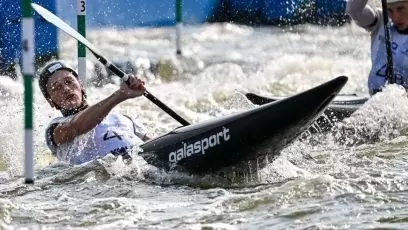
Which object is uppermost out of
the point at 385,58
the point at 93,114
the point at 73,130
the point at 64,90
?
the point at 385,58

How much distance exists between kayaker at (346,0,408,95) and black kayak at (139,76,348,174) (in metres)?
2.18

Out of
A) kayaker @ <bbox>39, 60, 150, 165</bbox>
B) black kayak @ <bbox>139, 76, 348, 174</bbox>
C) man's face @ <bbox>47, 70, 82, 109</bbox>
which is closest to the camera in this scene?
A: black kayak @ <bbox>139, 76, 348, 174</bbox>

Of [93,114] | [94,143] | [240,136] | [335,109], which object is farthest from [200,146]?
[335,109]

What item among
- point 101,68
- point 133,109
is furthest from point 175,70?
point 133,109

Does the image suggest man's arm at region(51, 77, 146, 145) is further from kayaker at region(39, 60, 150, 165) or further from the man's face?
the man's face

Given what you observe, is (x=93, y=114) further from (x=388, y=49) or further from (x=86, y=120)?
(x=388, y=49)

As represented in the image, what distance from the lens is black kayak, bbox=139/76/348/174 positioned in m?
6.07

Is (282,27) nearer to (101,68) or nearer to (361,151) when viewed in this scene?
(101,68)

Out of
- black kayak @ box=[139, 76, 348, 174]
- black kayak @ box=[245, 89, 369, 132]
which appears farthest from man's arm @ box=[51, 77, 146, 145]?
black kayak @ box=[245, 89, 369, 132]

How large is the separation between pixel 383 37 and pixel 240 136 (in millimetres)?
2561

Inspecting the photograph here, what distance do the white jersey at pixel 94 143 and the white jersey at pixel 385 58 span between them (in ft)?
7.54

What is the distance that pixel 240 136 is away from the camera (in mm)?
6262

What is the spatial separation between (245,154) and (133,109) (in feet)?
15.6

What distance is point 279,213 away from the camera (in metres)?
5.64
